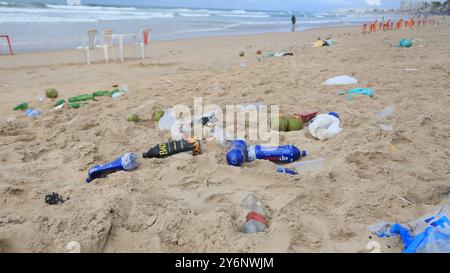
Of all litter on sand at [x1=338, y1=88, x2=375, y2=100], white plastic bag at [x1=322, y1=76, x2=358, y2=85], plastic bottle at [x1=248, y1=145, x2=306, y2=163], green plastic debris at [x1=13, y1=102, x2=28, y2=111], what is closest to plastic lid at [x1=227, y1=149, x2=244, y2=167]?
plastic bottle at [x1=248, y1=145, x2=306, y2=163]

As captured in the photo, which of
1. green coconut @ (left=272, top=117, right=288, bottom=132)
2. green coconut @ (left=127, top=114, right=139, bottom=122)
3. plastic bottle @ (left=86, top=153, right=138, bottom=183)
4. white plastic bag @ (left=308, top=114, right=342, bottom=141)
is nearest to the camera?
plastic bottle @ (left=86, top=153, right=138, bottom=183)

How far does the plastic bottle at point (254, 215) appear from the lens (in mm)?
1758

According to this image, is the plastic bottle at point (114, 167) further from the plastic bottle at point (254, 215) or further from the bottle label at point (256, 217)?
the bottle label at point (256, 217)

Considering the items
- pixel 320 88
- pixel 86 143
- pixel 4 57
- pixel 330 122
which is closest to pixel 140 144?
pixel 86 143

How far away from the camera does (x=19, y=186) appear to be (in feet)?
7.15

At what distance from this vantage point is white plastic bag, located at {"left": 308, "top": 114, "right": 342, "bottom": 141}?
304 centimetres

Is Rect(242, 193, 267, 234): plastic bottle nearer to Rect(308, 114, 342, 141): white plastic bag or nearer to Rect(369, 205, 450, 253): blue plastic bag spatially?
Rect(369, 205, 450, 253): blue plastic bag

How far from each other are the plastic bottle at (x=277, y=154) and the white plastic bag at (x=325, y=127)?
1.49 feet

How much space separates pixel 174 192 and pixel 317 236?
0.94 metres

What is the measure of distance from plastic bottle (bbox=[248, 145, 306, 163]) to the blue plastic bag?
0.97m

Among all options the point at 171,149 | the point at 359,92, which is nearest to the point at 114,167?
the point at 171,149

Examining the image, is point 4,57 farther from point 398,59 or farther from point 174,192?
point 398,59

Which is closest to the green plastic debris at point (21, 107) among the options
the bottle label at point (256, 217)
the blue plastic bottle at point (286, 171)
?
the blue plastic bottle at point (286, 171)

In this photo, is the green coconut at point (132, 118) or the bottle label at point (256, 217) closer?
the bottle label at point (256, 217)
